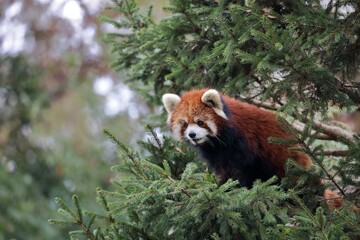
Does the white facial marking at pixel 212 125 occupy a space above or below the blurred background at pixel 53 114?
above

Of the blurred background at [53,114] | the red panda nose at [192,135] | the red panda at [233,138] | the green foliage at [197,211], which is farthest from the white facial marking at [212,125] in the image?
the blurred background at [53,114]

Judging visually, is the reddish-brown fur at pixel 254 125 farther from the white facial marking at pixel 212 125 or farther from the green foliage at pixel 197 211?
the green foliage at pixel 197 211

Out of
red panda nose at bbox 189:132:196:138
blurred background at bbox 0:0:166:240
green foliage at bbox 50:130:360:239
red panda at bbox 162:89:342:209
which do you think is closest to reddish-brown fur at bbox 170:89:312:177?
red panda at bbox 162:89:342:209

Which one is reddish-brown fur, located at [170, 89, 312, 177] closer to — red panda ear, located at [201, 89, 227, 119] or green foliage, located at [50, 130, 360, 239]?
red panda ear, located at [201, 89, 227, 119]

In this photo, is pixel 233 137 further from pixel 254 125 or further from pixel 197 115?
pixel 197 115

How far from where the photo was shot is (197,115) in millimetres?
5793

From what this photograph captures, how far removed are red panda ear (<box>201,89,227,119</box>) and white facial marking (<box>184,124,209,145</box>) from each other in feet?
0.62

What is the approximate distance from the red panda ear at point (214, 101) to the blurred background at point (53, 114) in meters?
8.95

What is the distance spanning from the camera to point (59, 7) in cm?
1636

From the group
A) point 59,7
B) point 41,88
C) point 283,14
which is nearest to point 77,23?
point 59,7

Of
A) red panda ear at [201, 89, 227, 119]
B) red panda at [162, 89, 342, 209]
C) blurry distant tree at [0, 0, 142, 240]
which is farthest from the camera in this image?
blurry distant tree at [0, 0, 142, 240]

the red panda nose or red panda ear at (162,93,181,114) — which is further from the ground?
red panda ear at (162,93,181,114)

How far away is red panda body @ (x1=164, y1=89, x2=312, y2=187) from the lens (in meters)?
5.71

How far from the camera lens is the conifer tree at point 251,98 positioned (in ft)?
15.3
